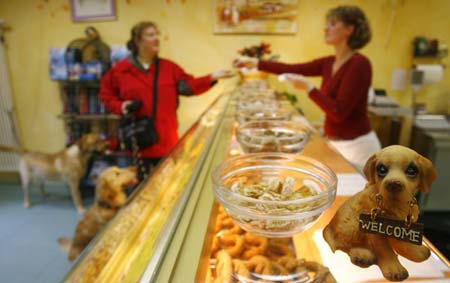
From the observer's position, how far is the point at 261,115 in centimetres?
133

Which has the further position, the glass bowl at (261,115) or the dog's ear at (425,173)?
the glass bowl at (261,115)

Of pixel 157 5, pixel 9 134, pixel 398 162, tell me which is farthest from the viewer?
pixel 9 134

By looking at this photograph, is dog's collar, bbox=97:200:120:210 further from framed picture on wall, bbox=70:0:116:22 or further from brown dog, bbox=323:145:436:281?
framed picture on wall, bbox=70:0:116:22

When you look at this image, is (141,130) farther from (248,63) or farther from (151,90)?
(248,63)

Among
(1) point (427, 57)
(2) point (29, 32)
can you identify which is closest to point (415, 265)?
(1) point (427, 57)

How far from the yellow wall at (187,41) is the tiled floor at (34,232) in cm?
89

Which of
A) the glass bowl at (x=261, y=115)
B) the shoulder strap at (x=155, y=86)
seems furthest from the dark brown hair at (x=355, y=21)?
the shoulder strap at (x=155, y=86)

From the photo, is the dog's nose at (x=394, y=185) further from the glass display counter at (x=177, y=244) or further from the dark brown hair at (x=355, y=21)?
the dark brown hair at (x=355, y=21)

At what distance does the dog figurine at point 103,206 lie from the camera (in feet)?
6.41

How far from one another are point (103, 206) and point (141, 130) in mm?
600

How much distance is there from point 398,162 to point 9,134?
16.7 feet

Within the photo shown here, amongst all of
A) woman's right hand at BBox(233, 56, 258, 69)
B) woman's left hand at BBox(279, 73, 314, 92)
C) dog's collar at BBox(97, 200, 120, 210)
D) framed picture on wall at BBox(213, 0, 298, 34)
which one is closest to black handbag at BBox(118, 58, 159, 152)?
dog's collar at BBox(97, 200, 120, 210)

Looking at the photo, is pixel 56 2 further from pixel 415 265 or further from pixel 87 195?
pixel 415 265

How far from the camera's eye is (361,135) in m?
1.78
